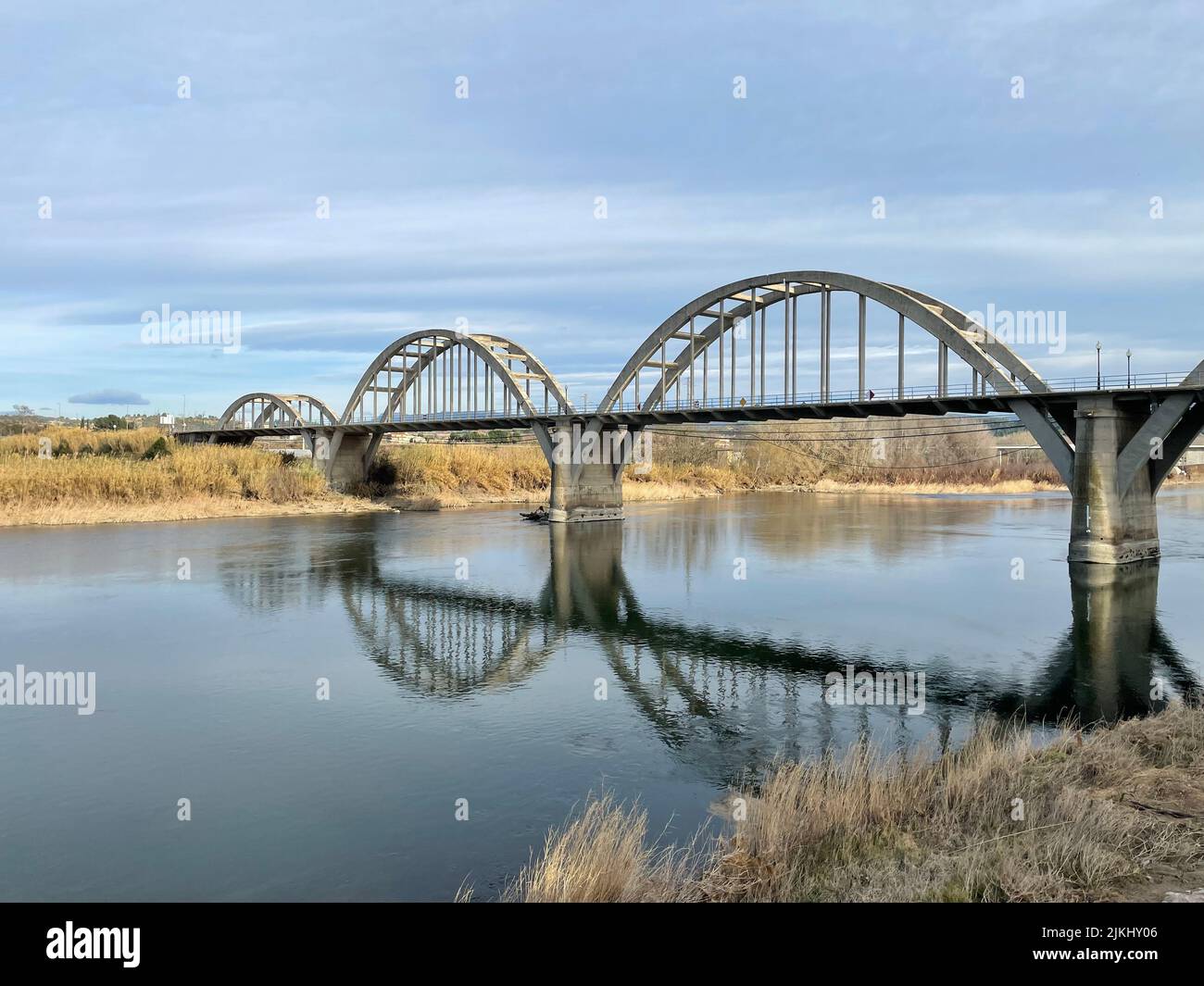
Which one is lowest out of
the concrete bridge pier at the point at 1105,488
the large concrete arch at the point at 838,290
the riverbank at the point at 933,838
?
the riverbank at the point at 933,838

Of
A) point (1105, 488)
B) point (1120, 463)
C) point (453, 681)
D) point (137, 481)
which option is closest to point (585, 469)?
point (137, 481)

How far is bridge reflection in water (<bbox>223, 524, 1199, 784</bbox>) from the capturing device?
611 inches

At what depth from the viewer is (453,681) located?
19.1 meters

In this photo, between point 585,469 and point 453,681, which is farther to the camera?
point 585,469

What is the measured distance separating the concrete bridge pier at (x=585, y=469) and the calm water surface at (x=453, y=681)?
16053 mm

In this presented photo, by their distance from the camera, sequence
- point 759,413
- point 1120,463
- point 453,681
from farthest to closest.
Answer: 1. point 759,413
2. point 1120,463
3. point 453,681

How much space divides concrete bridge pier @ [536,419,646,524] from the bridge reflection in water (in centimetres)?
2277

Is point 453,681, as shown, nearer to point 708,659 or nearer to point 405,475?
point 708,659

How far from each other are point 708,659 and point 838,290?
1228 inches

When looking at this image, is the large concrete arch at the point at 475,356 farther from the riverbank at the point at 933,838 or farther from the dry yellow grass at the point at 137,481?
the riverbank at the point at 933,838

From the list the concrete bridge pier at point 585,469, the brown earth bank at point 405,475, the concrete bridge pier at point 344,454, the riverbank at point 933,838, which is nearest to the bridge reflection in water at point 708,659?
the riverbank at point 933,838

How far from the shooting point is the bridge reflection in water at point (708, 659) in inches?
611

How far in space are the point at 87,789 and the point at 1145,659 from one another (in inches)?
805

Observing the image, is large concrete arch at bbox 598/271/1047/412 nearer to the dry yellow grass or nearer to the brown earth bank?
the brown earth bank
